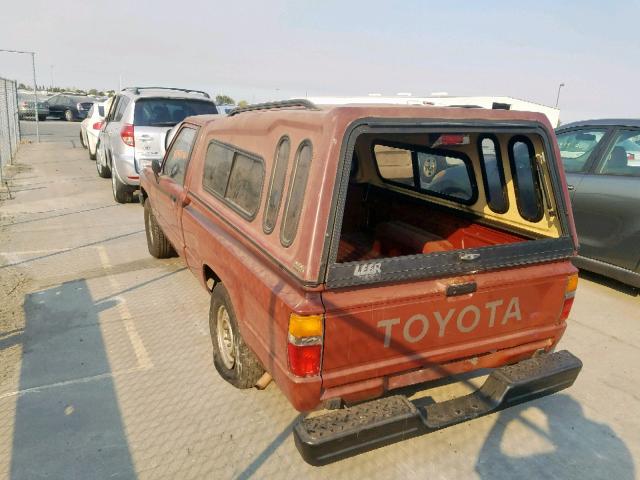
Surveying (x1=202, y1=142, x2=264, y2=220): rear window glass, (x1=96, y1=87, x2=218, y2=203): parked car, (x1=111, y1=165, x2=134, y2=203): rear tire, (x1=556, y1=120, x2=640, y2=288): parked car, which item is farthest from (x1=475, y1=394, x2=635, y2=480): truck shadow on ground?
(x1=111, y1=165, x2=134, y2=203): rear tire

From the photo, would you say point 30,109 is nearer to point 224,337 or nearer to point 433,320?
point 224,337

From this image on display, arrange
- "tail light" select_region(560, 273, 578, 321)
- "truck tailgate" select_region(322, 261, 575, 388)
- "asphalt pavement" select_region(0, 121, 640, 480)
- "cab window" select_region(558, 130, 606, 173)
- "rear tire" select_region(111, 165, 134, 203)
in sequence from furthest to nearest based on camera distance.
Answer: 1. "rear tire" select_region(111, 165, 134, 203)
2. "cab window" select_region(558, 130, 606, 173)
3. "tail light" select_region(560, 273, 578, 321)
4. "asphalt pavement" select_region(0, 121, 640, 480)
5. "truck tailgate" select_region(322, 261, 575, 388)

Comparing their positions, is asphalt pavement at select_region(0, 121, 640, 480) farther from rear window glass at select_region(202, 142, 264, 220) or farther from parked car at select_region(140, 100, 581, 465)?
rear window glass at select_region(202, 142, 264, 220)

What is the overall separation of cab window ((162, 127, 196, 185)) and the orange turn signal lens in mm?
2472

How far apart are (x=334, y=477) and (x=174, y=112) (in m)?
6.77

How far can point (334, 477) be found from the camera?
2.50m

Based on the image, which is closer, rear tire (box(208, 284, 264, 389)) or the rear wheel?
rear tire (box(208, 284, 264, 389))

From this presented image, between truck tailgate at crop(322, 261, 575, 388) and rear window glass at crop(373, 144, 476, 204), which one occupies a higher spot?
rear window glass at crop(373, 144, 476, 204)

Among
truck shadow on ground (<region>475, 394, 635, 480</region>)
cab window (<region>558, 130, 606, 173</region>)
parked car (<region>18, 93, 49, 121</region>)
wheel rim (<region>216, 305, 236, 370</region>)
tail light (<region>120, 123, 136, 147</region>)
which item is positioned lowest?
parked car (<region>18, 93, 49, 121</region>)

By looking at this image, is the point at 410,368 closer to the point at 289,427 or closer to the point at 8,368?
the point at 289,427

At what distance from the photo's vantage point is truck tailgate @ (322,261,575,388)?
215cm

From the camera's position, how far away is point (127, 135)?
24.3 feet

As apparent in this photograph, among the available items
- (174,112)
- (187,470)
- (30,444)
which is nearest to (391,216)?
(187,470)

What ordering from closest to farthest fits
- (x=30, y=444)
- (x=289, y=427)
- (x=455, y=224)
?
(x=30, y=444) < (x=289, y=427) < (x=455, y=224)
